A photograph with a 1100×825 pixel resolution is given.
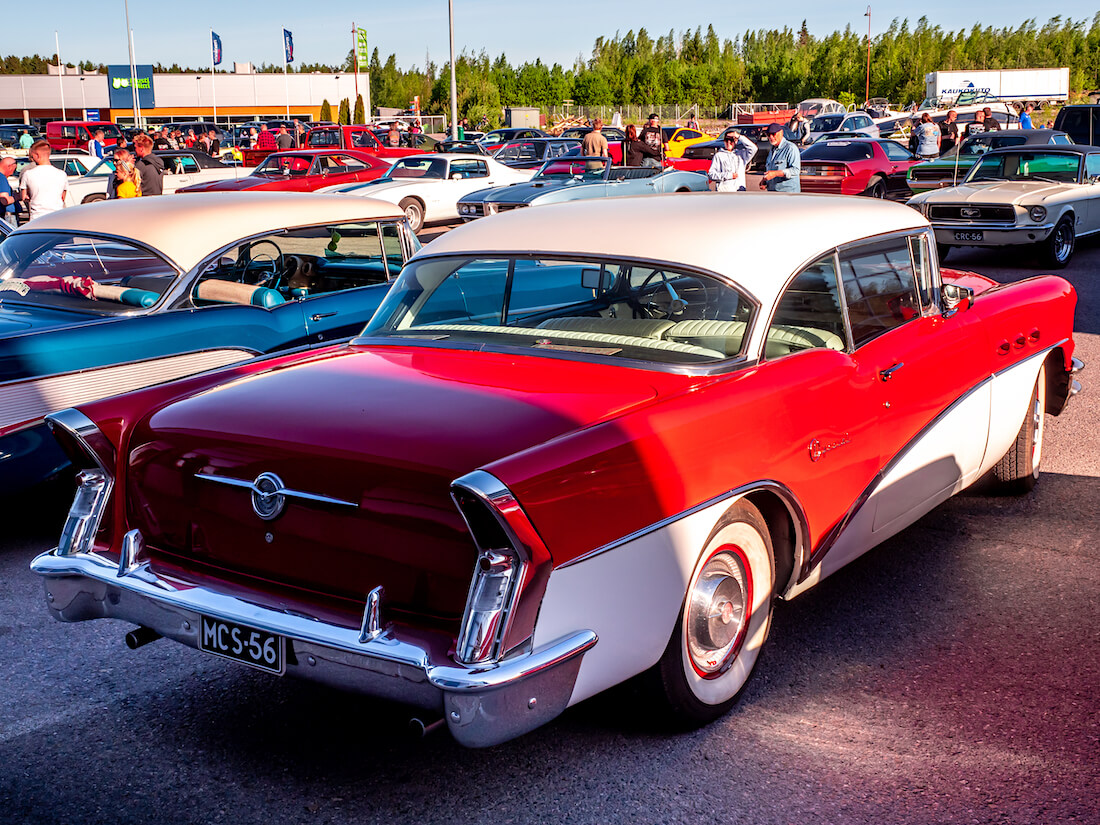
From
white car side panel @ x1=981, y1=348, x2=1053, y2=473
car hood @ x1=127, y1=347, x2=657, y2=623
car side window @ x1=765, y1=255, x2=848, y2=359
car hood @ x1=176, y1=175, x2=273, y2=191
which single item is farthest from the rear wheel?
car hood @ x1=176, y1=175, x2=273, y2=191

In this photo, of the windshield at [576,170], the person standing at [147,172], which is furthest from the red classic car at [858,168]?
the person standing at [147,172]

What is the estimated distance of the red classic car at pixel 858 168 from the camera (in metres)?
19.7

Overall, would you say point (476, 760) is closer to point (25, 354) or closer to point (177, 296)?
point (25, 354)

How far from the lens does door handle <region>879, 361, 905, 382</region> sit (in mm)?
4034

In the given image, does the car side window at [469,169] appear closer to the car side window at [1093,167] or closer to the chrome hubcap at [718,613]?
the car side window at [1093,167]

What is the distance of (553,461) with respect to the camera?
2.82 metres

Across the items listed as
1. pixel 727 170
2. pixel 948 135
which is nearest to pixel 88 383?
pixel 727 170

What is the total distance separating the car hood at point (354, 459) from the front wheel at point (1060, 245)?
11.9 meters

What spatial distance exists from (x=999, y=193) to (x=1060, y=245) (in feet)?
3.31

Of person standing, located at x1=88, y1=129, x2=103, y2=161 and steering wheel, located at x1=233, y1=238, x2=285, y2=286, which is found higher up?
person standing, located at x1=88, y1=129, x2=103, y2=161

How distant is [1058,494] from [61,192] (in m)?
Answer: 10.8

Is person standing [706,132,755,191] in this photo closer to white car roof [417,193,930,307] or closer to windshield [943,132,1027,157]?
windshield [943,132,1027,157]

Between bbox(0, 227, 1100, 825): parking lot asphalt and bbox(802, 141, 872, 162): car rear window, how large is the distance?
16.8 metres

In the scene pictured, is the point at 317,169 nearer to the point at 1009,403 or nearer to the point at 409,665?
the point at 1009,403
